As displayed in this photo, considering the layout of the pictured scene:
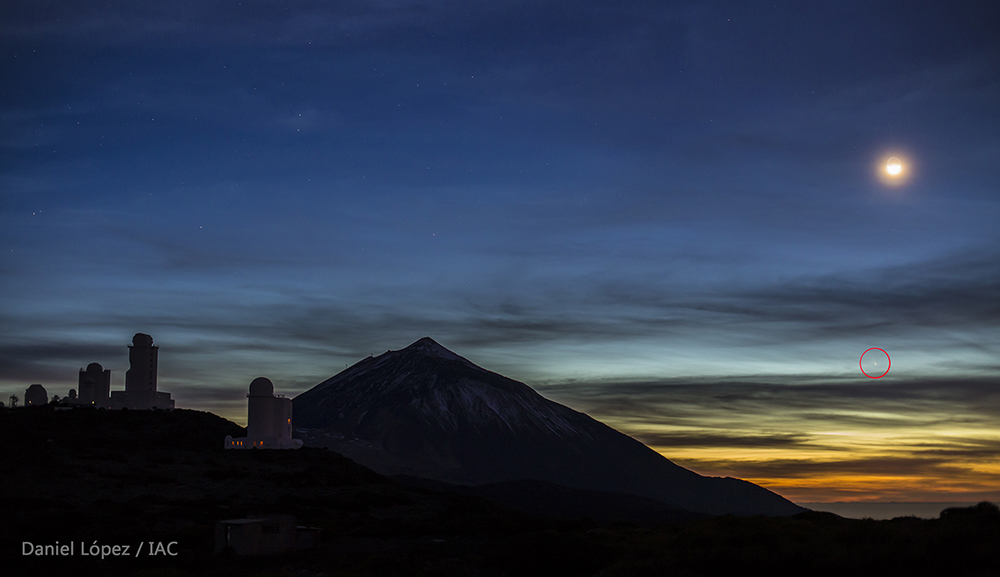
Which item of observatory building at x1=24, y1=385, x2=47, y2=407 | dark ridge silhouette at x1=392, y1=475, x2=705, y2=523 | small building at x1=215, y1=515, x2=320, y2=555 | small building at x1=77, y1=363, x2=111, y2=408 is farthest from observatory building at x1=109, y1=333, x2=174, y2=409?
dark ridge silhouette at x1=392, y1=475, x2=705, y2=523

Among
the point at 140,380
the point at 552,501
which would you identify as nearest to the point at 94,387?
the point at 140,380

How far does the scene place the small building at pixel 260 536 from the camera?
32.4 meters

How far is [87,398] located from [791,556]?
8666cm

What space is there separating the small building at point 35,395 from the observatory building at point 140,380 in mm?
13492

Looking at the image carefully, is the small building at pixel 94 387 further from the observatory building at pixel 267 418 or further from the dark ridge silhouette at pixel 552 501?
the dark ridge silhouette at pixel 552 501

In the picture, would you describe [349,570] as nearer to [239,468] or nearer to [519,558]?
[519,558]

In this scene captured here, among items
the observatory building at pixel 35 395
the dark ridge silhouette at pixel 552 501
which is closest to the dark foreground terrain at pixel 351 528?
the observatory building at pixel 35 395

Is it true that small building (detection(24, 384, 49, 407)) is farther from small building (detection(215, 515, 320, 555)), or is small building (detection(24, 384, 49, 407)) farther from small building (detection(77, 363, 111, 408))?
small building (detection(215, 515, 320, 555))

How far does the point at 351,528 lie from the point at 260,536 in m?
8.69

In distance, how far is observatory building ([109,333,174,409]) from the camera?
290 ft

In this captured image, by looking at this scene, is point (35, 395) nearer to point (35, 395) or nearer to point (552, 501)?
point (35, 395)

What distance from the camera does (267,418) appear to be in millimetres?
81688

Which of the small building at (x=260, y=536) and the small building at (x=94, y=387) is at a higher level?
the small building at (x=94, y=387)

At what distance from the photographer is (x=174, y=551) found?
109 ft
